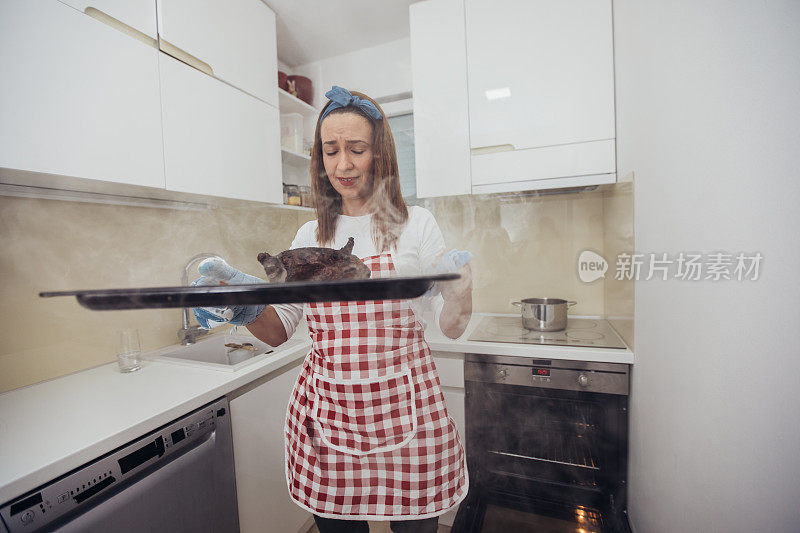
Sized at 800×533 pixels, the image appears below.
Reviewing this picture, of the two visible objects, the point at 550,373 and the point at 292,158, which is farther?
the point at 550,373

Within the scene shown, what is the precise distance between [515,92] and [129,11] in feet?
2.42

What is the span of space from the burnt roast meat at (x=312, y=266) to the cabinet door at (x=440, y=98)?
0.24 metres

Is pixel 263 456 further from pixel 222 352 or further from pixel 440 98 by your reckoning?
pixel 440 98

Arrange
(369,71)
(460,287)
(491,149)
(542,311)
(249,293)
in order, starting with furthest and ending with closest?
1. (542,311)
2. (491,149)
3. (369,71)
4. (460,287)
5. (249,293)

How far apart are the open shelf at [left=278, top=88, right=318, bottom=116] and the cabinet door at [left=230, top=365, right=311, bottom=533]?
49 centimetres

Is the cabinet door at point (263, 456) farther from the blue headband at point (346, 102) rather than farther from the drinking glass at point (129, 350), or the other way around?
the blue headband at point (346, 102)

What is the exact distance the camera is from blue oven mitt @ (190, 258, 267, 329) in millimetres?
389

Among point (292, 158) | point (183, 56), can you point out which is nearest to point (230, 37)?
point (183, 56)

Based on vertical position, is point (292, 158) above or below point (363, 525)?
above

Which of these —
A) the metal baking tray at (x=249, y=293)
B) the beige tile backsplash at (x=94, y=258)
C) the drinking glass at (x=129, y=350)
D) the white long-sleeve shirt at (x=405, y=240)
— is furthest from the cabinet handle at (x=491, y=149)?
the drinking glass at (x=129, y=350)

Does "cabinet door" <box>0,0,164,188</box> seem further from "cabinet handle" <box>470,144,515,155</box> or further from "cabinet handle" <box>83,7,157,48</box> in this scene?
"cabinet handle" <box>470,144,515,155</box>

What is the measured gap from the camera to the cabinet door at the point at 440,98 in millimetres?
575

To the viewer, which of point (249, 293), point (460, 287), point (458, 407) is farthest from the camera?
point (458, 407)

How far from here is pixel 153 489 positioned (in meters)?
0.59
